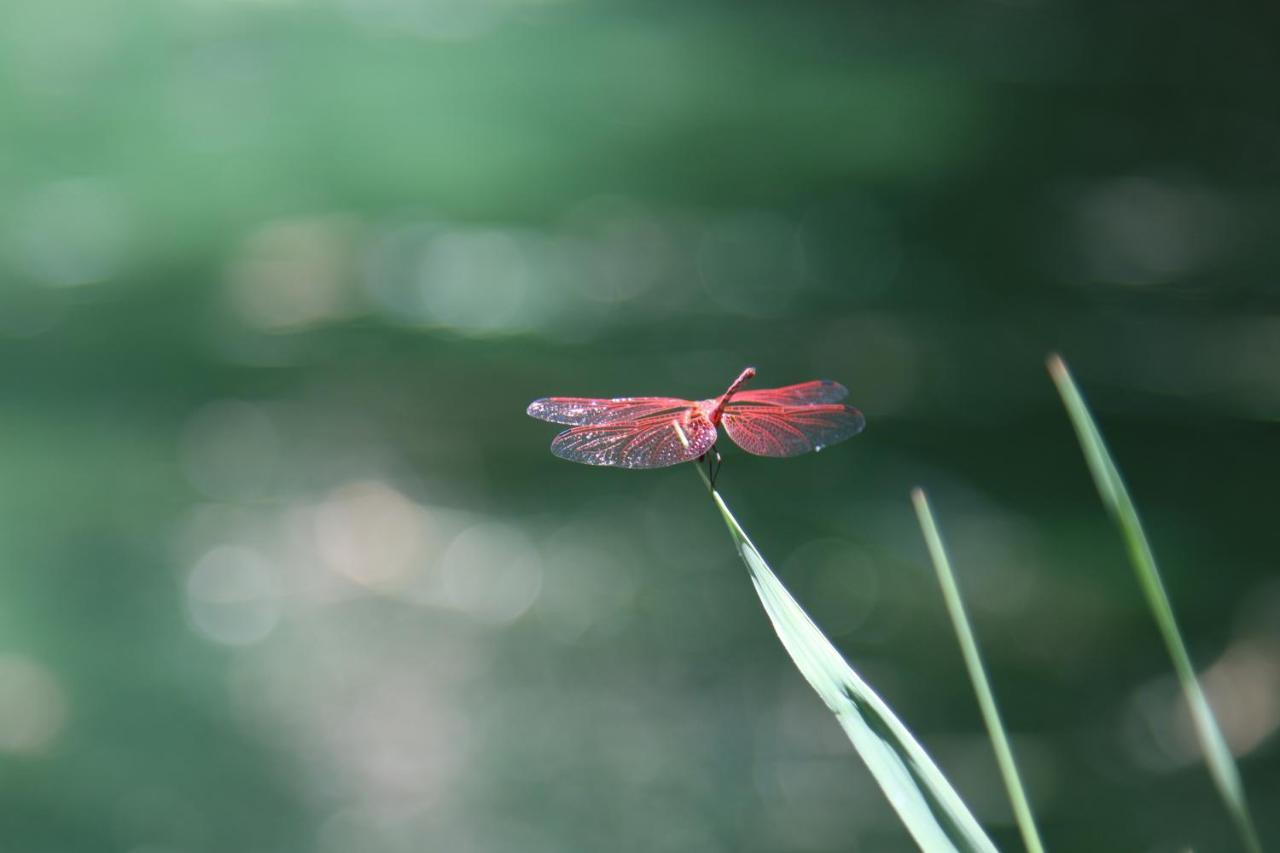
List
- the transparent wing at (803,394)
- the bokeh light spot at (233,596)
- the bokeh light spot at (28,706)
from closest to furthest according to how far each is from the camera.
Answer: the transparent wing at (803,394) → the bokeh light spot at (28,706) → the bokeh light spot at (233,596)

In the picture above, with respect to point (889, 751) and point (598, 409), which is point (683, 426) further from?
point (889, 751)

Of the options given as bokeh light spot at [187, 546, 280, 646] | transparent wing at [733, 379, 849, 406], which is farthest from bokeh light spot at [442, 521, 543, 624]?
transparent wing at [733, 379, 849, 406]

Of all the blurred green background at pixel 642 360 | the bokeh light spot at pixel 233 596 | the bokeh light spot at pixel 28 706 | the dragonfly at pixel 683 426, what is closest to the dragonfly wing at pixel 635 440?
the dragonfly at pixel 683 426

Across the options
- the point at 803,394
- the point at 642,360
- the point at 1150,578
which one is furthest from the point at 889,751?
the point at 642,360

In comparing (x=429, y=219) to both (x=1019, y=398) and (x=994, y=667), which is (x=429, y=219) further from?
(x=994, y=667)

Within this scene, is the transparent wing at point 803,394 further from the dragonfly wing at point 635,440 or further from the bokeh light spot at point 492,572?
the bokeh light spot at point 492,572

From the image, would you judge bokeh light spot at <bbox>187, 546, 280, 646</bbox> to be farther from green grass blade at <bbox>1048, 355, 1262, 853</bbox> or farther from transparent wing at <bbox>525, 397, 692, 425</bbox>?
green grass blade at <bbox>1048, 355, 1262, 853</bbox>
